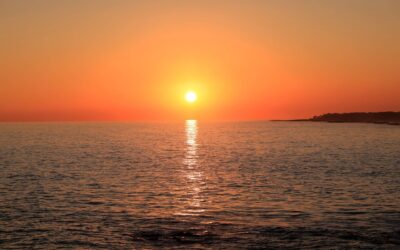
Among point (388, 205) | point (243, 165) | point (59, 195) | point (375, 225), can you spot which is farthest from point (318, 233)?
point (243, 165)

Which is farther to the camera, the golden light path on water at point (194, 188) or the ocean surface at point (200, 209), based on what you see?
the golden light path on water at point (194, 188)

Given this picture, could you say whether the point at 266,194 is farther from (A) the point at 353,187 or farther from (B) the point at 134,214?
(B) the point at 134,214

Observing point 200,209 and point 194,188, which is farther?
point 194,188

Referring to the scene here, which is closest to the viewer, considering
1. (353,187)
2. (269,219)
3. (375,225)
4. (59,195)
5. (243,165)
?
(375,225)

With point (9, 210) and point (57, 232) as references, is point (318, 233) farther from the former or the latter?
point (9, 210)

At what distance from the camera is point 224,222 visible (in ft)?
103

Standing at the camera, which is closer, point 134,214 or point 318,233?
point 318,233

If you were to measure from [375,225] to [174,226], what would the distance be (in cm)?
1298

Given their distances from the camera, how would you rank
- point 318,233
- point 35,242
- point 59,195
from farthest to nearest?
1. point 59,195
2. point 318,233
3. point 35,242

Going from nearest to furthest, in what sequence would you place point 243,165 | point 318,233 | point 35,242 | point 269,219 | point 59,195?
point 35,242 < point 318,233 < point 269,219 < point 59,195 < point 243,165

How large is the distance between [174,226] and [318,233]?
9.07 metres

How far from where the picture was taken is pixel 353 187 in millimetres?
47188

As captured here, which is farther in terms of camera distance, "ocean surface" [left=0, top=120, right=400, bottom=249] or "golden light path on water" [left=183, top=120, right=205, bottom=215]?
"golden light path on water" [left=183, top=120, right=205, bottom=215]

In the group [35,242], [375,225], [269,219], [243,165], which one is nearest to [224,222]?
[269,219]
